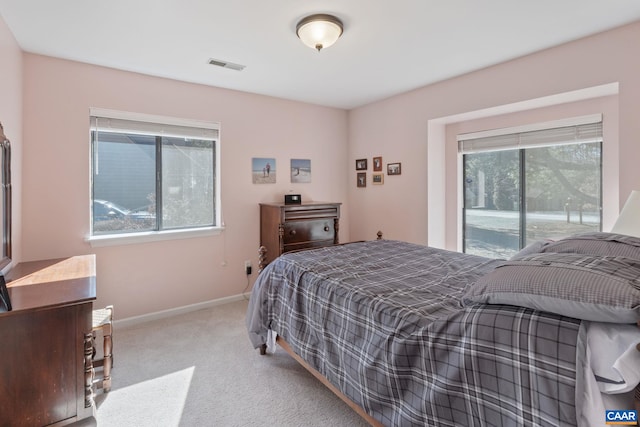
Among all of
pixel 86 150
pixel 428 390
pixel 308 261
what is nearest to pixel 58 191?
pixel 86 150

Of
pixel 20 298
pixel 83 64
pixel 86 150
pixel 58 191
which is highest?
pixel 83 64

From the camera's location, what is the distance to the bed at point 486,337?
950 millimetres

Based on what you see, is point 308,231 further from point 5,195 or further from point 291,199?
point 5,195

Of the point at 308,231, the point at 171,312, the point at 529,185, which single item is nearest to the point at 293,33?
the point at 308,231

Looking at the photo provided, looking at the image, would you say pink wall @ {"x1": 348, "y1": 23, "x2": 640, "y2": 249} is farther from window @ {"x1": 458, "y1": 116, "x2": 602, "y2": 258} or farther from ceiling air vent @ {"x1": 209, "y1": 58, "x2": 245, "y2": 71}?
ceiling air vent @ {"x1": 209, "y1": 58, "x2": 245, "y2": 71}

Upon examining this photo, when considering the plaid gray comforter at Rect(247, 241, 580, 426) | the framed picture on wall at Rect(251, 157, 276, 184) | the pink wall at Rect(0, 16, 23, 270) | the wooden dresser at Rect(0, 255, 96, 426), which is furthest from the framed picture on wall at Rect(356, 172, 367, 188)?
the pink wall at Rect(0, 16, 23, 270)

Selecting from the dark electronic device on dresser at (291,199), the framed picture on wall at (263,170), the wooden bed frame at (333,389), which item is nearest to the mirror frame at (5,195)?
the wooden bed frame at (333,389)

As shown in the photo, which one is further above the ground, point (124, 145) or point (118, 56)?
point (118, 56)

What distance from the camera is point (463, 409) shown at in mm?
1201

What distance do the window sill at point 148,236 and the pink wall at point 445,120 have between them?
2205 millimetres

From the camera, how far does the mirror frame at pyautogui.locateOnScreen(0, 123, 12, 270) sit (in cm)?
216

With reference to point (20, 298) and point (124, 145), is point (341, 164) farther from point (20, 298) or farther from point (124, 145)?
point (20, 298)

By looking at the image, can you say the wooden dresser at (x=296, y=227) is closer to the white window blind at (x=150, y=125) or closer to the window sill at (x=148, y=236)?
the window sill at (x=148, y=236)

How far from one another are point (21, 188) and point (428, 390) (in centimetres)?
341
